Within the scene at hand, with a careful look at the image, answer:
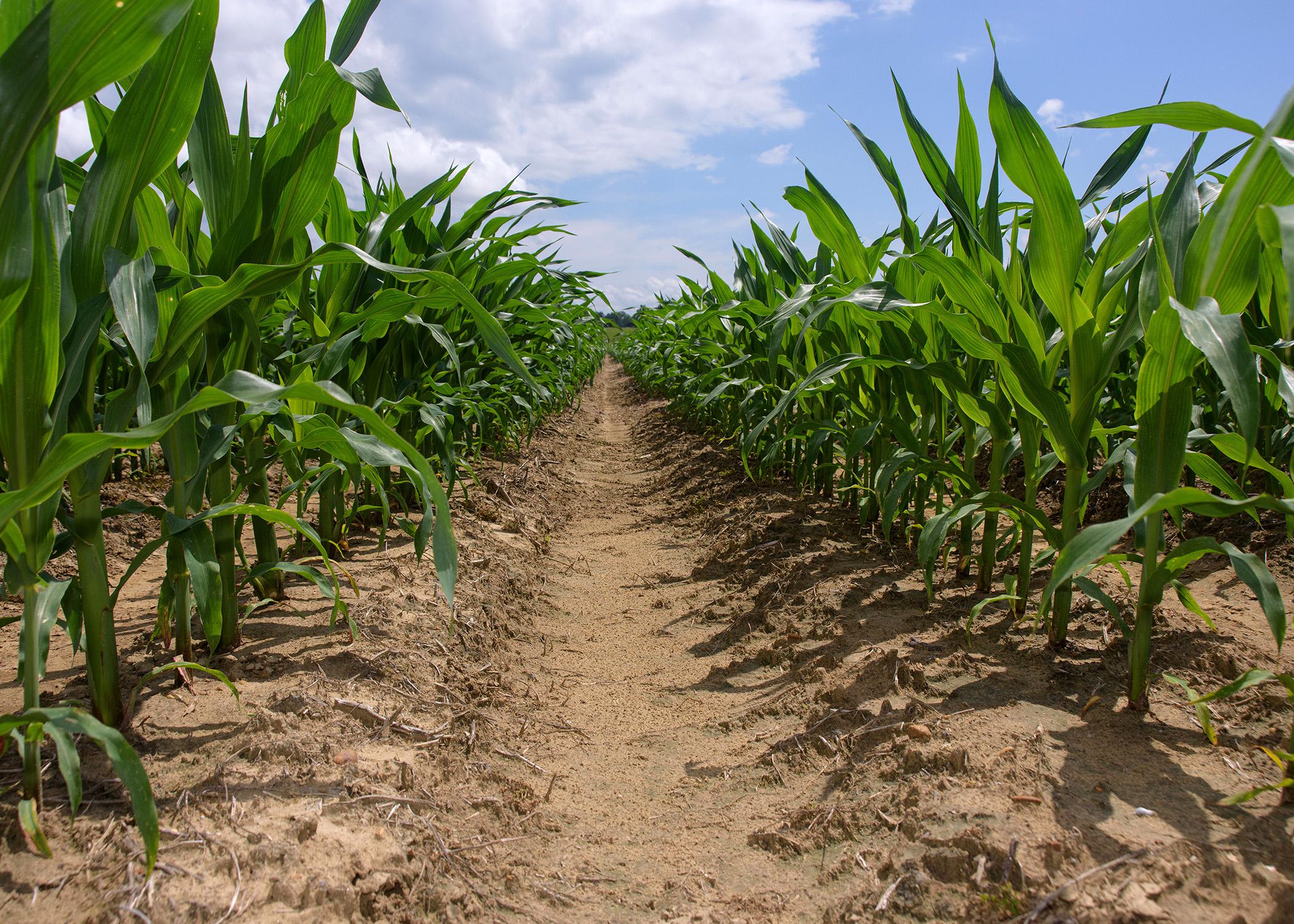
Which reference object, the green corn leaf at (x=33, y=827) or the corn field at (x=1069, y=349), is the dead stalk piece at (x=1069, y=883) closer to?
the corn field at (x=1069, y=349)

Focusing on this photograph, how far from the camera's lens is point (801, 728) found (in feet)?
5.59

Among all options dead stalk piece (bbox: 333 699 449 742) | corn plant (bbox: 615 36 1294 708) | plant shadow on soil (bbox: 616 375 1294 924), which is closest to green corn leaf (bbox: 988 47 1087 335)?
corn plant (bbox: 615 36 1294 708)

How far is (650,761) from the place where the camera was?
171 cm

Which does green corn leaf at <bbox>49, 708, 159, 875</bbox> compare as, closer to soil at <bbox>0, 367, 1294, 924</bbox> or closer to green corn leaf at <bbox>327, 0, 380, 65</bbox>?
soil at <bbox>0, 367, 1294, 924</bbox>

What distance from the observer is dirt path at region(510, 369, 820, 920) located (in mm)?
1264

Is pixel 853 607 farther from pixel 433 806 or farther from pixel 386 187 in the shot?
pixel 386 187

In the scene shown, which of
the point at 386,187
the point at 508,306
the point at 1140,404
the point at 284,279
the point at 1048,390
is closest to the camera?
the point at 284,279

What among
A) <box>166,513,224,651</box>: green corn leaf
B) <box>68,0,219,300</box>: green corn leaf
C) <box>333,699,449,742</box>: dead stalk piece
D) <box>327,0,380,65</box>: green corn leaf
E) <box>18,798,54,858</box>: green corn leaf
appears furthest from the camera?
<box>333,699,449,742</box>: dead stalk piece

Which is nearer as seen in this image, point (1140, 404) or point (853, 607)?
point (1140, 404)

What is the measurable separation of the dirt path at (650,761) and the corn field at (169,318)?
61cm

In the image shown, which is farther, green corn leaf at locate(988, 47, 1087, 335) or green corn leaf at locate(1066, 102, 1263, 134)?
green corn leaf at locate(988, 47, 1087, 335)

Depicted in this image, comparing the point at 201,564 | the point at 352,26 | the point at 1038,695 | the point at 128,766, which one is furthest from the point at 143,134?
the point at 1038,695

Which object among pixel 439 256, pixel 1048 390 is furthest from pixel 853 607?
pixel 439 256

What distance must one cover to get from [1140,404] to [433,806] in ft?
4.54
